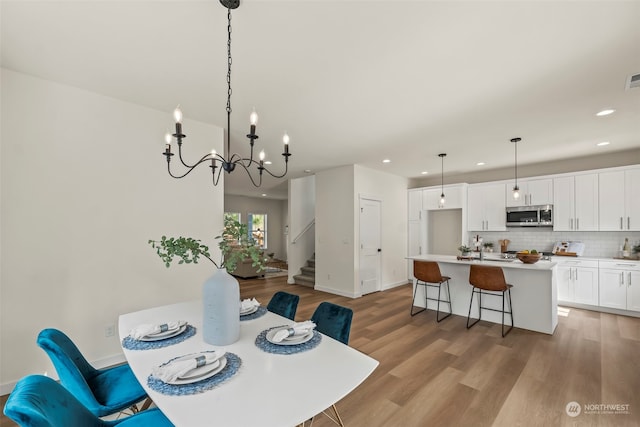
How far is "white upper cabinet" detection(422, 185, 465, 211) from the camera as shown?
20.7ft

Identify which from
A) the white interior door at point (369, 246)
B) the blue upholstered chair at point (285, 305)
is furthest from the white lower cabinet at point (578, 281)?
the blue upholstered chair at point (285, 305)

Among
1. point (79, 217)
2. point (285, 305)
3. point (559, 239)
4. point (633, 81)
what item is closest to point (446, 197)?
point (559, 239)

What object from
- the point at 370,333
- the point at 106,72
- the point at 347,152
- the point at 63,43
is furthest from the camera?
the point at 347,152

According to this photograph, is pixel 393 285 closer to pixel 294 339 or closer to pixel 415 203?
pixel 415 203

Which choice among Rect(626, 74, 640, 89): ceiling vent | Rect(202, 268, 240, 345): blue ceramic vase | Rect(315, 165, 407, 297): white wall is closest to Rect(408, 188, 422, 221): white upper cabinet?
Rect(315, 165, 407, 297): white wall

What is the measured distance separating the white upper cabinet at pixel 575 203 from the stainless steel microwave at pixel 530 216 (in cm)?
10

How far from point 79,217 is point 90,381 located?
66.7 inches

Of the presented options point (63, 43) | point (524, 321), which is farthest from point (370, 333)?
point (63, 43)

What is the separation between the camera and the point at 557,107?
3078 millimetres

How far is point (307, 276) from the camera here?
272 inches

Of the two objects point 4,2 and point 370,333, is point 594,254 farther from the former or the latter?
point 4,2

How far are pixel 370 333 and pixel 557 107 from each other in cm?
346

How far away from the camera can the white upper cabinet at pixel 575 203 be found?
15.9 ft

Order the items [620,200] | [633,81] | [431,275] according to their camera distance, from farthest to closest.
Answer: [620,200], [431,275], [633,81]
